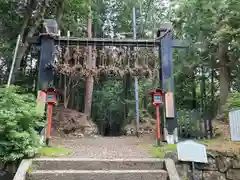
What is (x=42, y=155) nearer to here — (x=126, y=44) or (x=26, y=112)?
(x=26, y=112)

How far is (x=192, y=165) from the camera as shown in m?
3.64

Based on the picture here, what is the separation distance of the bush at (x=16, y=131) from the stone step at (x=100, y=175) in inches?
18.0

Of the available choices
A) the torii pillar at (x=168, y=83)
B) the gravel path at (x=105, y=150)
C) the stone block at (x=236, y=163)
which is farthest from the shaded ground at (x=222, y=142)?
the gravel path at (x=105, y=150)

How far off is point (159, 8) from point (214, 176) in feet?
34.0

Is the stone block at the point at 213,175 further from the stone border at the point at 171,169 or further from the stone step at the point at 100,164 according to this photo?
the stone step at the point at 100,164

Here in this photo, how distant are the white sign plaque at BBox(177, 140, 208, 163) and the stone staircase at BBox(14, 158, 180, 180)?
0.22 meters

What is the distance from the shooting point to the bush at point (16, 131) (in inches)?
139

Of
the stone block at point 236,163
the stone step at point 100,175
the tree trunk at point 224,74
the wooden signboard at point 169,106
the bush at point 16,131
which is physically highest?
the tree trunk at point 224,74

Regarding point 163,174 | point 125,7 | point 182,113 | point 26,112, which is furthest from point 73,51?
point 125,7

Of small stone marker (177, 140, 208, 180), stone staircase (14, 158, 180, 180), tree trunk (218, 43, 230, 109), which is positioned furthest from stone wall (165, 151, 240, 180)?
tree trunk (218, 43, 230, 109)

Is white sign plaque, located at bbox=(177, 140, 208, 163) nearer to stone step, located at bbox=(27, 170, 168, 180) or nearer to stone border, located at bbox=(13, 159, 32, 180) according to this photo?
stone step, located at bbox=(27, 170, 168, 180)

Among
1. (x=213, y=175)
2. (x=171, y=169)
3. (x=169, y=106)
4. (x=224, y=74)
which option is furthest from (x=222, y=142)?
(x=224, y=74)

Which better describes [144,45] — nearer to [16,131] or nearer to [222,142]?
[222,142]

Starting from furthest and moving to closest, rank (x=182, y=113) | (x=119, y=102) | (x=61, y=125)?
1. (x=119, y=102)
2. (x=61, y=125)
3. (x=182, y=113)
